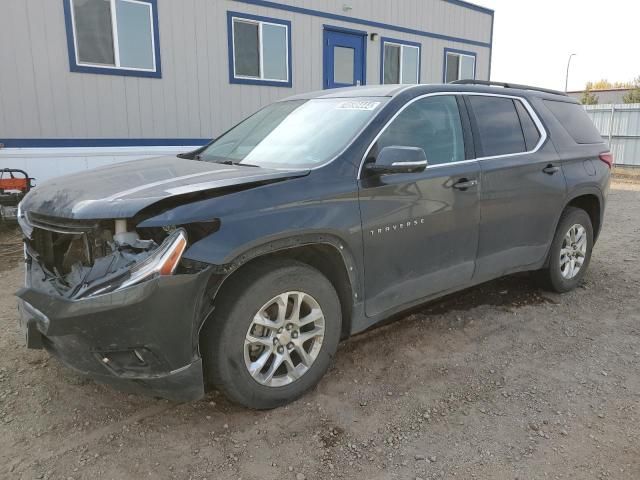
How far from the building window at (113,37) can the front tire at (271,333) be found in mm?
6465

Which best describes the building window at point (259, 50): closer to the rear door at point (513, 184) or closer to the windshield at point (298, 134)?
the windshield at point (298, 134)

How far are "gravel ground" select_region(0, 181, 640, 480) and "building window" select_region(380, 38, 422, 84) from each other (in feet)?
29.5

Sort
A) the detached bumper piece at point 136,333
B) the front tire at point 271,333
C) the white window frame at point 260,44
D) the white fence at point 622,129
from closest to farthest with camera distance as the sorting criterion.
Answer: the detached bumper piece at point 136,333, the front tire at point 271,333, the white window frame at point 260,44, the white fence at point 622,129

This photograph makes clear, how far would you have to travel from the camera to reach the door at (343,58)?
1047 cm

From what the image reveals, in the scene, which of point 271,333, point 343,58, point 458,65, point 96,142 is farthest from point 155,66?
point 458,65

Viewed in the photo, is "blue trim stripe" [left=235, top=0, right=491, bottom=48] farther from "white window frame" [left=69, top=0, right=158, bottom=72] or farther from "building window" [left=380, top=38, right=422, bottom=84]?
"white window frame" [left=69, top=0, right=158, bottom=72]

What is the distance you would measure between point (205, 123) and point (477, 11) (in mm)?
8706

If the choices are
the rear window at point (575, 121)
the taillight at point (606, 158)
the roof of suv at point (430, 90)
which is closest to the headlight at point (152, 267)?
the roof of suv at point (430, 90)

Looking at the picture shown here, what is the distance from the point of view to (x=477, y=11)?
13586 mm

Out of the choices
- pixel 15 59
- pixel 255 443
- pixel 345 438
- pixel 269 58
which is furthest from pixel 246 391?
pixel 269 58

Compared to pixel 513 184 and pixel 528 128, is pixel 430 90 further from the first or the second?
pixel 528 128

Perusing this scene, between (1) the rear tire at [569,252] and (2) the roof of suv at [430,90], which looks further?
(1) the rear tire at [569,252]

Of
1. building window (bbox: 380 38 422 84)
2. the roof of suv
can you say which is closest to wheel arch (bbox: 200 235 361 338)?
the roof of suv

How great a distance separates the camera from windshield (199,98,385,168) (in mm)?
3189
